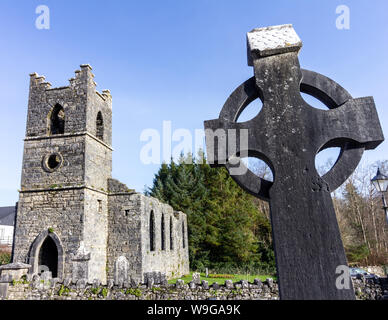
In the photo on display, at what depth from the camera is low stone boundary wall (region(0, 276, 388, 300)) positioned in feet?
26.1

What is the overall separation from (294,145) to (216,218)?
25602 mm

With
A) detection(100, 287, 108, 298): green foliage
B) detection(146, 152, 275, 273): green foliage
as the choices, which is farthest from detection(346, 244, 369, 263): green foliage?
detection(100, 287, 108, 298): green foliage

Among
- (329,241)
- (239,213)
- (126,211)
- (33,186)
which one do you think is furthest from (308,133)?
(239,213)

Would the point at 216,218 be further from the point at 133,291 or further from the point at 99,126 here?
the point at 133,291

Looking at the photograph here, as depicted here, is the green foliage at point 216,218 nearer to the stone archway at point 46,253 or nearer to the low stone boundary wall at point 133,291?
the stone archway at point 46,253

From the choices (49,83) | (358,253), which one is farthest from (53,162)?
(358,253)

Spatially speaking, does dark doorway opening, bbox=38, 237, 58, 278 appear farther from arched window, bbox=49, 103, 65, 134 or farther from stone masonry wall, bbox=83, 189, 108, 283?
arched window, bbox=49, 103, 65, 134

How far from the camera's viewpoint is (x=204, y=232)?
2653 cm

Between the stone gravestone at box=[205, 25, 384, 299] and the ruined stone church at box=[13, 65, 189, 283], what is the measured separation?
11077 millimetres

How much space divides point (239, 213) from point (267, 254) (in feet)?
14.5

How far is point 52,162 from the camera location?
13.9 meters

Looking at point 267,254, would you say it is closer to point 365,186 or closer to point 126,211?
point 365,186

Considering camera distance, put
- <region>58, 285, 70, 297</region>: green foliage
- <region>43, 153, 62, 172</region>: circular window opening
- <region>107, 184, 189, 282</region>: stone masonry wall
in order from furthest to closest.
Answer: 1. <region>43, 153, 62, 172</region>: circular window opening
2. <region>107, 184, 189, 282</region>: stone masonry wall
3. <region>58, 285, 70, 297</region>: green foliage

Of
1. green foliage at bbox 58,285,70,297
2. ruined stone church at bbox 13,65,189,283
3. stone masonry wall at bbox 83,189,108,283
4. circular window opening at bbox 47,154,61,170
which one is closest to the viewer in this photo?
green foliage at bbox 58,285,70,297
